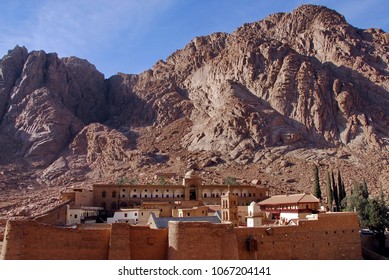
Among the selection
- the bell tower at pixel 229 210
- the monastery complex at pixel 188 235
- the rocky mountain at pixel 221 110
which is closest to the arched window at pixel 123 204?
the monastery complex at pixel 188 235

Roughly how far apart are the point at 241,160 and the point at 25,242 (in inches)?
2405

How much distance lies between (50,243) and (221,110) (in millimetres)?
72007

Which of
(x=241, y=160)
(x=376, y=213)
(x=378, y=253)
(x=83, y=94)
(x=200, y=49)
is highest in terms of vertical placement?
(x=200, y=49)

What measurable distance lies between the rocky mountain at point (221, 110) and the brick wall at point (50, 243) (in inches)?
1960

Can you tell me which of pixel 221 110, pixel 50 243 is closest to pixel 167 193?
pixel 50 243

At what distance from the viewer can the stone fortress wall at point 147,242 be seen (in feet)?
80.8

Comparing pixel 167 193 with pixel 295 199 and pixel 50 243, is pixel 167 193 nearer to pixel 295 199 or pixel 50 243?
pixel 295 199

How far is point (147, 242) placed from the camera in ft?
88.7

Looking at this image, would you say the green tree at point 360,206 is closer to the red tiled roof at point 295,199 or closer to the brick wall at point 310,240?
the red tiled roof at point 295,199

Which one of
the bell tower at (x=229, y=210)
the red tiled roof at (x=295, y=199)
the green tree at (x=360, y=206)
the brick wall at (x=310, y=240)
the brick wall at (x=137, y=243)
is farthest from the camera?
the red tiled roof at (x=295, y=199)

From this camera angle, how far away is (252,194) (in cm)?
6325

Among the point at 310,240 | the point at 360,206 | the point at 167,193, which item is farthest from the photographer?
the point at 167,193

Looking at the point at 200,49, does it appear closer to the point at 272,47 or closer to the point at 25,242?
the point at 272,47

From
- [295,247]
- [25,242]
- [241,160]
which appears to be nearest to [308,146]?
[241,160]
